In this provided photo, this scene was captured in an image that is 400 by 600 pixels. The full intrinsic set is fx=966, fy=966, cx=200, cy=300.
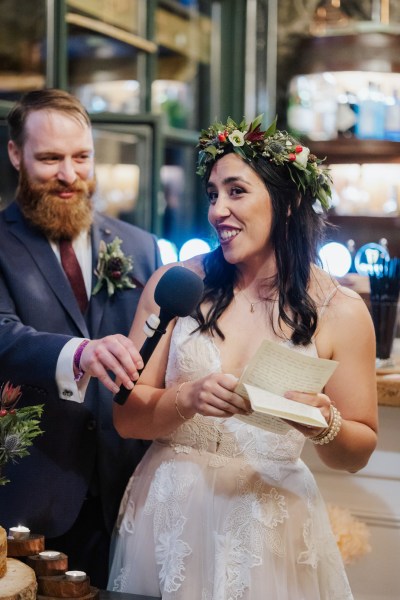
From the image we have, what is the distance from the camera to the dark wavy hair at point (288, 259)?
2398 millimetres

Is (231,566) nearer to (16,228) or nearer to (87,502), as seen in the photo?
(87,502)

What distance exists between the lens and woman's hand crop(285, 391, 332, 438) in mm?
2068

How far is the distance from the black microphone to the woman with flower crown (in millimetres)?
289

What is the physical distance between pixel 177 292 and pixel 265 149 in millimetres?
546

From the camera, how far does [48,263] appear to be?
280cm

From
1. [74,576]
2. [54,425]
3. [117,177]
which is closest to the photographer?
[74,576]

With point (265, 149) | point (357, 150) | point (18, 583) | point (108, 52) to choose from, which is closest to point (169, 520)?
point (18, 583)

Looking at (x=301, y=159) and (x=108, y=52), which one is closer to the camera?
(x=301, y=159)

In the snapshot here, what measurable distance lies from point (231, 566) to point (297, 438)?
355 mm

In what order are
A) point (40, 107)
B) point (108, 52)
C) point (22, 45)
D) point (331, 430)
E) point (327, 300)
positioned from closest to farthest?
point (331, 430), point (327, 300), point (40, 107), point (22, 45), point (108, 52)

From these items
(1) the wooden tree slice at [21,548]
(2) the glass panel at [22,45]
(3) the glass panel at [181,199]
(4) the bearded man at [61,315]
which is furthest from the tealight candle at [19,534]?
(3) the glass panel at [181,199]

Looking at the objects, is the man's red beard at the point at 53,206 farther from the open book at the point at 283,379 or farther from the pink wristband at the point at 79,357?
the open book at the point at 283,379

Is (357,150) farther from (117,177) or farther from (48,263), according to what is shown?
(48,263)

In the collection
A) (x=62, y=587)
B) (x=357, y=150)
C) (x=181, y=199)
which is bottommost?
(x=62, y=587)
